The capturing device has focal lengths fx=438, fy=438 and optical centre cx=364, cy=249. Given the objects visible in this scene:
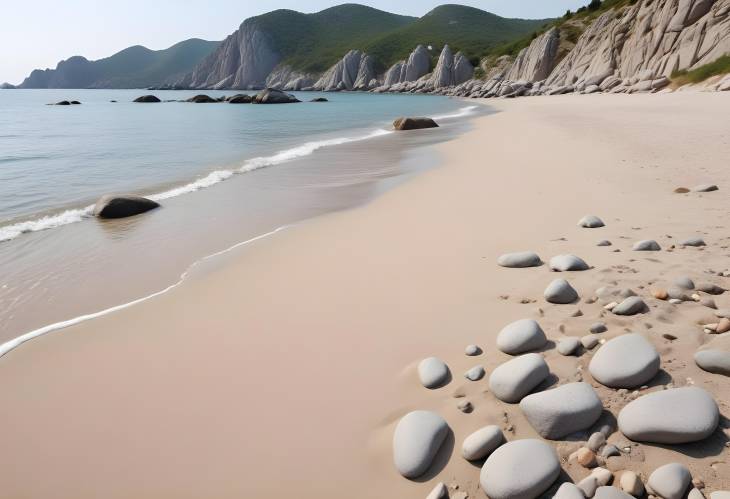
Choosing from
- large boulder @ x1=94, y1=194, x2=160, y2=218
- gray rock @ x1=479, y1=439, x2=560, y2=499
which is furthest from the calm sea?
gray rock @ x1=479, y1=439, x2=560, y2=499

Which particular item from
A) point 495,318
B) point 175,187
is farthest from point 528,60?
point 495,318

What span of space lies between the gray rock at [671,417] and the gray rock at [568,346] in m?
0.66

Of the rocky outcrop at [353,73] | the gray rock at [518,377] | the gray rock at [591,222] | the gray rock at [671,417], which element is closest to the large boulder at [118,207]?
the gray rock at [591,222]

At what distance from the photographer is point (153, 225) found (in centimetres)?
778

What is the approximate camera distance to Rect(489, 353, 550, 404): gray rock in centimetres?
266

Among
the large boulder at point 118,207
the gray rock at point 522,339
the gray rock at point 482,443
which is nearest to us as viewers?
the gray rock at point 482,443

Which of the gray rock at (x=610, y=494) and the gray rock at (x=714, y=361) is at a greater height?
the gray rock at (x=714, y=361)

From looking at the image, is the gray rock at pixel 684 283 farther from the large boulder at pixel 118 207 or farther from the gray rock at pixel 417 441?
the large boulder at pixel 118 207

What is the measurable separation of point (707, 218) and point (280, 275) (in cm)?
529

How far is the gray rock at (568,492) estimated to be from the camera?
1981 millimetres

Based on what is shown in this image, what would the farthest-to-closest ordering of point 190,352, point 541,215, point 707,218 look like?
point 541,215 → point 707,218 → point 190,352

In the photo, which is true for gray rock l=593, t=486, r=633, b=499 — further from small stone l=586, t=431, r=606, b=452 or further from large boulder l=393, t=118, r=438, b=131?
large boulder l=393, t=118, r=438, b=131

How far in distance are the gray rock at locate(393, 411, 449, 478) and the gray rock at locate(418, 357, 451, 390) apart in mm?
368

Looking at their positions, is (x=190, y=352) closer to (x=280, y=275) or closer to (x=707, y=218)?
(x=280, y=275)
